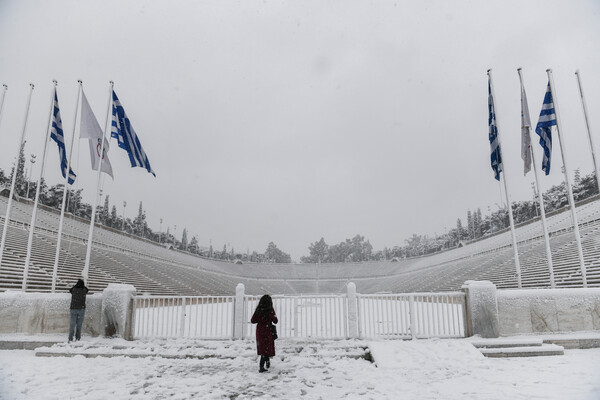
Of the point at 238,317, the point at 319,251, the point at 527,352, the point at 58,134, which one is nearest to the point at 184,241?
the point at 319,251

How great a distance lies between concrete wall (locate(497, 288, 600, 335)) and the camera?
949 cm

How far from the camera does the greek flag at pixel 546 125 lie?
1297cm

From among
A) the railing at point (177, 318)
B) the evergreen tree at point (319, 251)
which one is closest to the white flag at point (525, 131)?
the railing at point (177, 318)

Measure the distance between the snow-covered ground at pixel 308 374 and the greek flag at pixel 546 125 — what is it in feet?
23.2

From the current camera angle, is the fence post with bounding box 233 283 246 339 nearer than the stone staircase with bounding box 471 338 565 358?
No

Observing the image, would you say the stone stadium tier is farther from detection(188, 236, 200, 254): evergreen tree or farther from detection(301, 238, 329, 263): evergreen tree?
detection(301, 238, 329, 263): evergreen tree

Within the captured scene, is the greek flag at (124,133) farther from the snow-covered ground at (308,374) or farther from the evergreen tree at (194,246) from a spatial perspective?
the evergreen tree at (194,246)

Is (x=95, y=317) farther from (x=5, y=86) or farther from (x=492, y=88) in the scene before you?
(x=492, y=88)

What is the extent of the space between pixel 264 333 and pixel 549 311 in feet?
24.3

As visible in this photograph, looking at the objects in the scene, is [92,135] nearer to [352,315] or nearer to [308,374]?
[352,315]

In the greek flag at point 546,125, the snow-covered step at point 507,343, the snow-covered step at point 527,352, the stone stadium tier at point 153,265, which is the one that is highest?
the greek flag at point 546,125

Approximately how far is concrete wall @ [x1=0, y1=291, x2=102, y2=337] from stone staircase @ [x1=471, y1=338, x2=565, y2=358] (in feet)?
32.4

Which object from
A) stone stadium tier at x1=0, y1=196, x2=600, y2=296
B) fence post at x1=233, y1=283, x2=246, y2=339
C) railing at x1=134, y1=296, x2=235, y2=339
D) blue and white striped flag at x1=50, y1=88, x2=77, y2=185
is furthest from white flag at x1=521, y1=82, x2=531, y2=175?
blue and white striped flag at x1=50, y1=88, x2=77, y2=185

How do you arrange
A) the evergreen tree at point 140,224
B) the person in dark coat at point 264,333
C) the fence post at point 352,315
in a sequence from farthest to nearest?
1. the evergreen tree at point 140,224
2. the fence post at point 352,315
3. the person in dark coat at point 264,333
